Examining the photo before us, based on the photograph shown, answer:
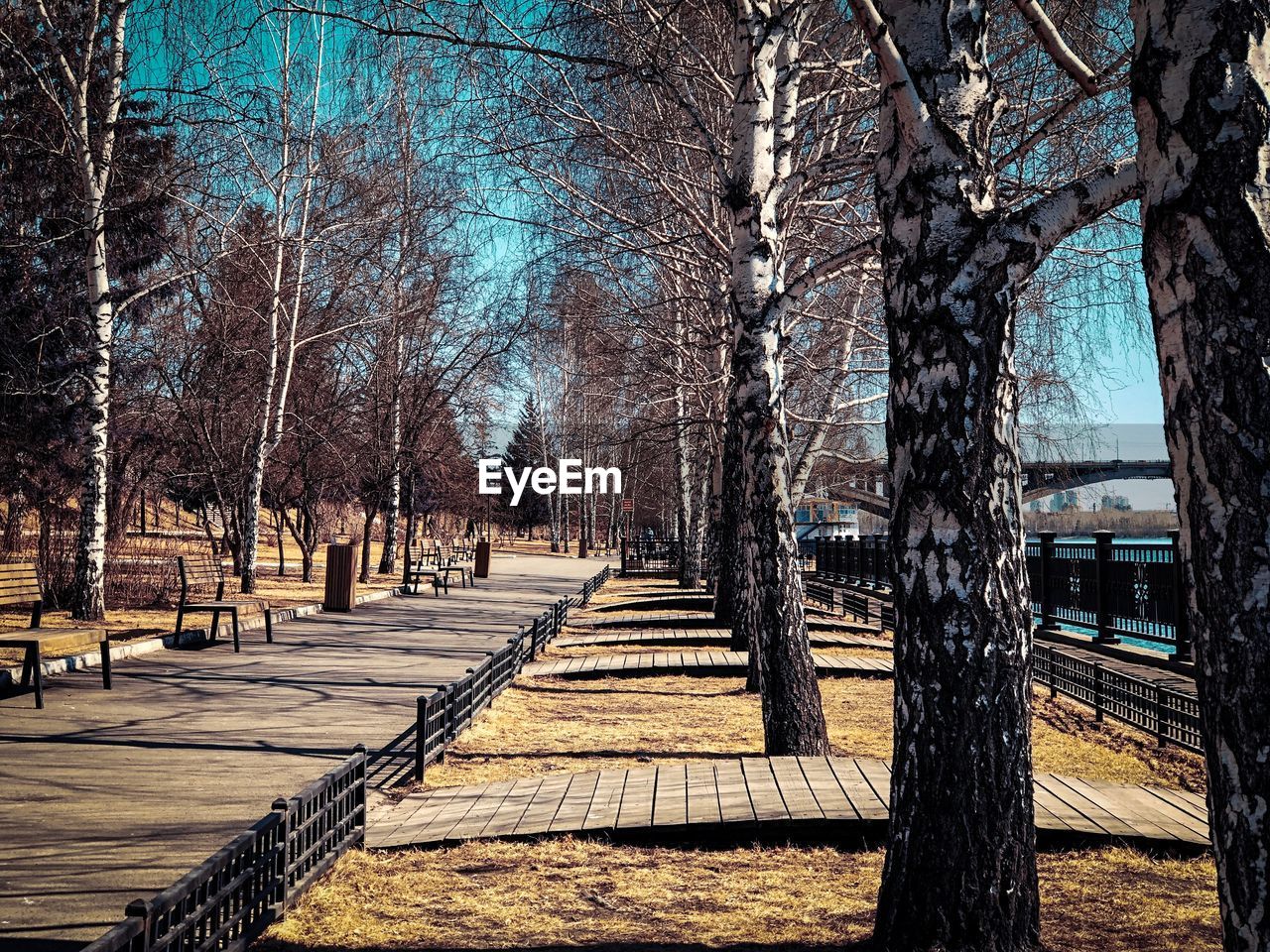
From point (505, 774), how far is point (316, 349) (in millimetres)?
27235

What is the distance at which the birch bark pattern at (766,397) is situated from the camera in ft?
28.7

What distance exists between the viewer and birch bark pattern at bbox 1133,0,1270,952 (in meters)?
2.54

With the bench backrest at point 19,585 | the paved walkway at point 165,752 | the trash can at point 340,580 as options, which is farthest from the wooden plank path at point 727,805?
the trash can at point 340,580

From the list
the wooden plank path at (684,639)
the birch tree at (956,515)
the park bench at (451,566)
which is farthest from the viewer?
the park bench at (451,566)

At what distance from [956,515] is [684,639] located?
1303 centimetres

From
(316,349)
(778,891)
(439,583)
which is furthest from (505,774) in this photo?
(316,349)

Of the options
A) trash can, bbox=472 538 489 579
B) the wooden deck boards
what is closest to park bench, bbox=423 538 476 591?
trash can, bbox=472 538 489 579

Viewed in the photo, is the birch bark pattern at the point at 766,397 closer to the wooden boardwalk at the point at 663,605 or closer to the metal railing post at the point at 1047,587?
the metal railing post at the point at 1047,587

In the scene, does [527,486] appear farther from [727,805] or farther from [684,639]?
[727,805]

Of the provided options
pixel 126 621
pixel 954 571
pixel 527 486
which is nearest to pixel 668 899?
pixel 954 571

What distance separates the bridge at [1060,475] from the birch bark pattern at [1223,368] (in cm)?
807

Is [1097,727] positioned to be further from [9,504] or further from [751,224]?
[9,504]

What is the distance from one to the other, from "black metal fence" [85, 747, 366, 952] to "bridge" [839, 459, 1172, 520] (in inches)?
242

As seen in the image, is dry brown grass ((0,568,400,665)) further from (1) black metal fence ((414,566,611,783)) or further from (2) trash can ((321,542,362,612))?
(1) black metal fence ((414,566,611,783))
